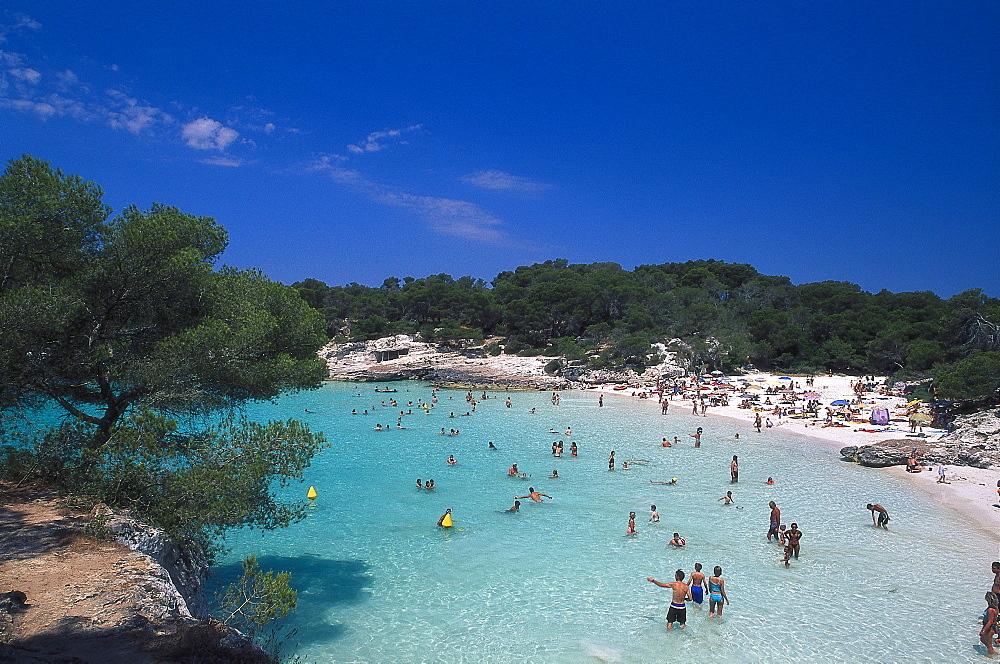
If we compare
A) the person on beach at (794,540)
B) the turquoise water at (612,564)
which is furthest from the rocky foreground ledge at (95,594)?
the person on beach at (794,540)

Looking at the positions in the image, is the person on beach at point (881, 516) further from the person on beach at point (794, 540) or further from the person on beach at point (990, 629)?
the person on beach at point (990, 629)

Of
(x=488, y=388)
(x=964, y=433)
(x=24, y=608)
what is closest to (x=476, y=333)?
(x=488, y=388)

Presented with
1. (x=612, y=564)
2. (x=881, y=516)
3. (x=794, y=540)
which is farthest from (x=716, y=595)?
(x=881, y=516)

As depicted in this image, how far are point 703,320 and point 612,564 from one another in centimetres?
4756

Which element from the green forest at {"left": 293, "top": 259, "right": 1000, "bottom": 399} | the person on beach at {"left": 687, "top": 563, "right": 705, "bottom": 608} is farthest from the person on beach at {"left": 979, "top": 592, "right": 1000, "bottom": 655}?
the green forest at {"left": 293, "top": 259, "right": 1000, "bottom": 399}

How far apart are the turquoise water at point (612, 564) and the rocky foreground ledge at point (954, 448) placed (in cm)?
120

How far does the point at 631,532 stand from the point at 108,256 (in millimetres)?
12461

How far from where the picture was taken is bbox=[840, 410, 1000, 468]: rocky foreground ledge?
65.0 ft

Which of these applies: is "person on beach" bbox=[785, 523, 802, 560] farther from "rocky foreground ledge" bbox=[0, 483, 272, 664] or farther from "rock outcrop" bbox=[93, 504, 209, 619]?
"rock outcrop" bbox=[93, 504, 209, 619]

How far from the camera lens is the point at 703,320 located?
55.8 metres

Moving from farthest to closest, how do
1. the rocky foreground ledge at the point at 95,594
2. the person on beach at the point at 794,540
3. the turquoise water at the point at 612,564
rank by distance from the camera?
the person on beach at the point at 794,540
the turquoise water at the point at 612,564
the rocky foreground ledge at the point at 95,594

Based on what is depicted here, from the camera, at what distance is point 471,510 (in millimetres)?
16281

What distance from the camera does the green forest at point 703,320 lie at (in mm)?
44656

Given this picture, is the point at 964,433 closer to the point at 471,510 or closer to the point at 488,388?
the point at 471,510
